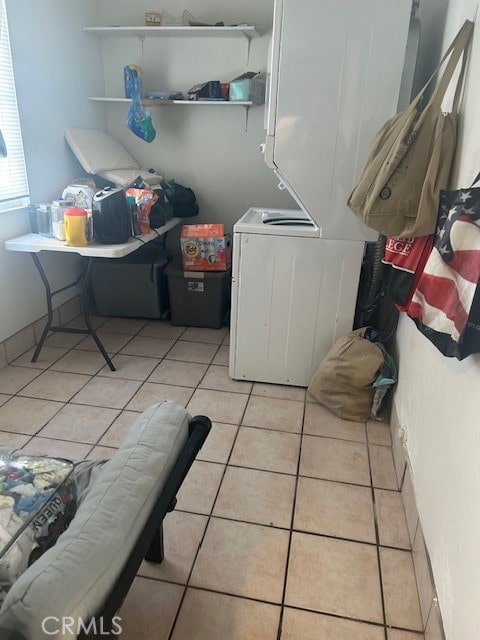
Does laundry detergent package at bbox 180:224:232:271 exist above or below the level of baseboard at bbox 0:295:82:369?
above

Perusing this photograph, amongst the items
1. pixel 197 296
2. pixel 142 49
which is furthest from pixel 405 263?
pixel 142 49

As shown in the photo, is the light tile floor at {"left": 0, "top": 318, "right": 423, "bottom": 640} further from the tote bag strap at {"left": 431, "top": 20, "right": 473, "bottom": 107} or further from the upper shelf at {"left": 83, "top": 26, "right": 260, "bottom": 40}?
the upper shelf at {"left": 83, "top": 26, "right": 260, "bottom": 40}

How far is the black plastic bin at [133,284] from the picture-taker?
10.4ft

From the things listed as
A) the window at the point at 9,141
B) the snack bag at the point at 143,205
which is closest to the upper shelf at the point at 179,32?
the window at the point at 9,141

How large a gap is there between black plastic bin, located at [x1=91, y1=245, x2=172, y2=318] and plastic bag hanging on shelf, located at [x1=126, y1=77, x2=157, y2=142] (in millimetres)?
827

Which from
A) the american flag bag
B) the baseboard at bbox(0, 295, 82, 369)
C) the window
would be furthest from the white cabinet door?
the baseboard at bbox(0, 295, 82, 369)

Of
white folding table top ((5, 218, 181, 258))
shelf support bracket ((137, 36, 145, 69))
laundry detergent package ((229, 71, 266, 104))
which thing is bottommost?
white folding table top ((5, 218, 181, 258))

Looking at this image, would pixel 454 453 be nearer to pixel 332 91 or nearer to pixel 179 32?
pixel 332 91

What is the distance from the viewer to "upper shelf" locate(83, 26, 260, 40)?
2.91 meters

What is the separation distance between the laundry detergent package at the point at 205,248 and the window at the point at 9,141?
1.03 meters

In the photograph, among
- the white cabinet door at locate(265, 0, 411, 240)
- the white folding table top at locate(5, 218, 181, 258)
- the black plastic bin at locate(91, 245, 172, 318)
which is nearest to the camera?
the white cabinet door at locate(265, 0, 411, 240)

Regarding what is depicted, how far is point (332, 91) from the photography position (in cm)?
196

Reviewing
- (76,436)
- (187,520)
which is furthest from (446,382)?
(76,436)

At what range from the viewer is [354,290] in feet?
7.48
